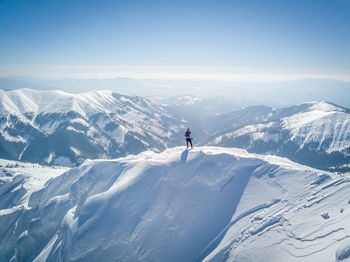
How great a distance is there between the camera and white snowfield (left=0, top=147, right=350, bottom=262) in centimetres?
2259

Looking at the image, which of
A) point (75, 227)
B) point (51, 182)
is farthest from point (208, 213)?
point (51, 182)

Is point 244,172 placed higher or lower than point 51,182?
higher

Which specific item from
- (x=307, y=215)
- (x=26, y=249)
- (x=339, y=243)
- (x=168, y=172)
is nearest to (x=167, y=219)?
(x=168, y=172)

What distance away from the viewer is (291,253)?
2106 cm

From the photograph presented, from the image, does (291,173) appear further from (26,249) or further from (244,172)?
(26,249)

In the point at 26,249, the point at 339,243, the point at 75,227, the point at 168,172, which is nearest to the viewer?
the point at 339,243

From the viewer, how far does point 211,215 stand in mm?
29281

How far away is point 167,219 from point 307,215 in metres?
18.8

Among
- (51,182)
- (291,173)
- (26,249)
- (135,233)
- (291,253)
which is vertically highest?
(291,173)

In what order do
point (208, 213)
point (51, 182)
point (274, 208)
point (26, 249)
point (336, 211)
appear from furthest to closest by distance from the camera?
1. point (51, 182)
2. point (26, 249)
3. point (208, 213)
4. point (274, 208)
5. point (336, 211)

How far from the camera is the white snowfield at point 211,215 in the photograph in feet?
74.1

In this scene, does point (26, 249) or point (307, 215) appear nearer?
point (307, 215)

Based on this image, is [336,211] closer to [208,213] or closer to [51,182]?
[208,213]

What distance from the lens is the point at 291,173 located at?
3122 centimetres
